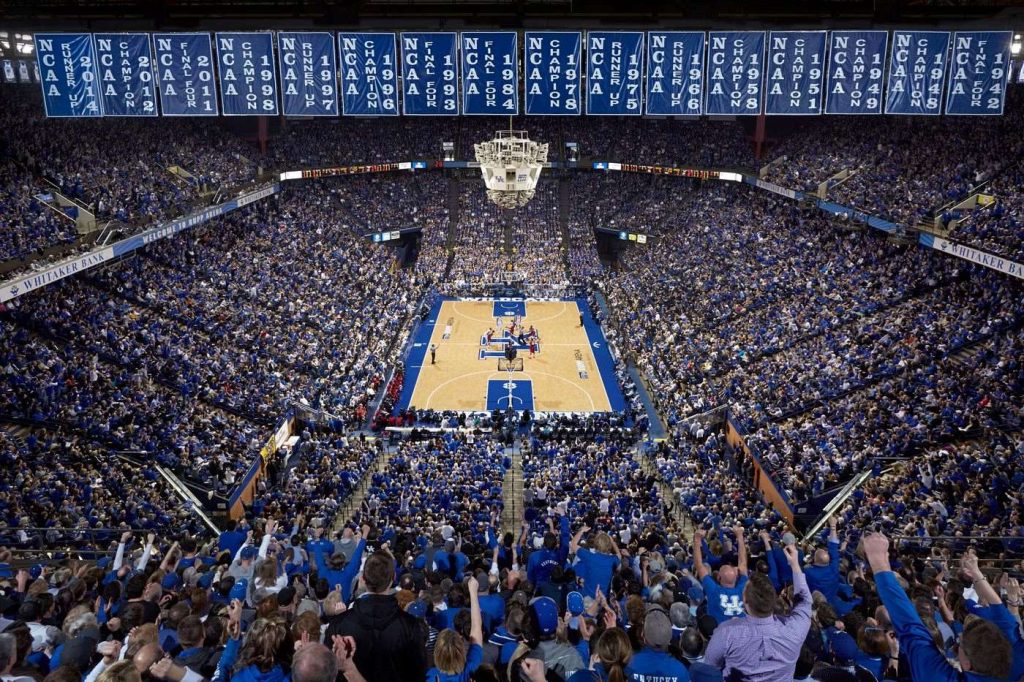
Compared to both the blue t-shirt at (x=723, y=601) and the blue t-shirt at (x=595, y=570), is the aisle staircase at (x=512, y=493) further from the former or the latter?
the blue t-shirt at (x=723, y=601)

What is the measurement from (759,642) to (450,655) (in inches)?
76.4

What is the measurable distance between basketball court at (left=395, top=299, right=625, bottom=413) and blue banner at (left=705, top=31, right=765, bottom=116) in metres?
12.8

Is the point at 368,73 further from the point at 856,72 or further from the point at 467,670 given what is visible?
the point at 467,670

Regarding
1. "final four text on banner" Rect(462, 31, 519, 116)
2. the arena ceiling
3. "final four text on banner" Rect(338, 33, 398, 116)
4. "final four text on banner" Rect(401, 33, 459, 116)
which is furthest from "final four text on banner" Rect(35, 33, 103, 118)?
"final four text on banner" Rect(462, 31, 519, 116)

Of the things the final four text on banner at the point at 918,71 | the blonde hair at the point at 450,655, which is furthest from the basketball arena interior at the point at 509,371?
the final four text on banner at the point at 918,71

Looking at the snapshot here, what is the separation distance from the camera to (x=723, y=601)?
268 inches

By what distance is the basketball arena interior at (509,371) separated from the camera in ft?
21.2

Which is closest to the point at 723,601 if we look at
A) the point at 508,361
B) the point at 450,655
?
the point at 450,655

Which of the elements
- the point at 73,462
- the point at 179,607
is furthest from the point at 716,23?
the point at 179,607

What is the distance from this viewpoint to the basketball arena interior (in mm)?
6473

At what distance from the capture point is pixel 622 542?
1394 centimetres

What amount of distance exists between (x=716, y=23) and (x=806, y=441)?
1046 inches

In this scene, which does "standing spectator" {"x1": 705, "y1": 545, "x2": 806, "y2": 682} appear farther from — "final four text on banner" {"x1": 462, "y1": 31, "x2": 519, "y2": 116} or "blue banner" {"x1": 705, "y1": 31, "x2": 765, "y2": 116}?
"blue banner" {"x1": 705, "y1": 31, "x2": 765, "y2": 116}

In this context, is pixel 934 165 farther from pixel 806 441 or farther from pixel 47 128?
pixel 47 128
